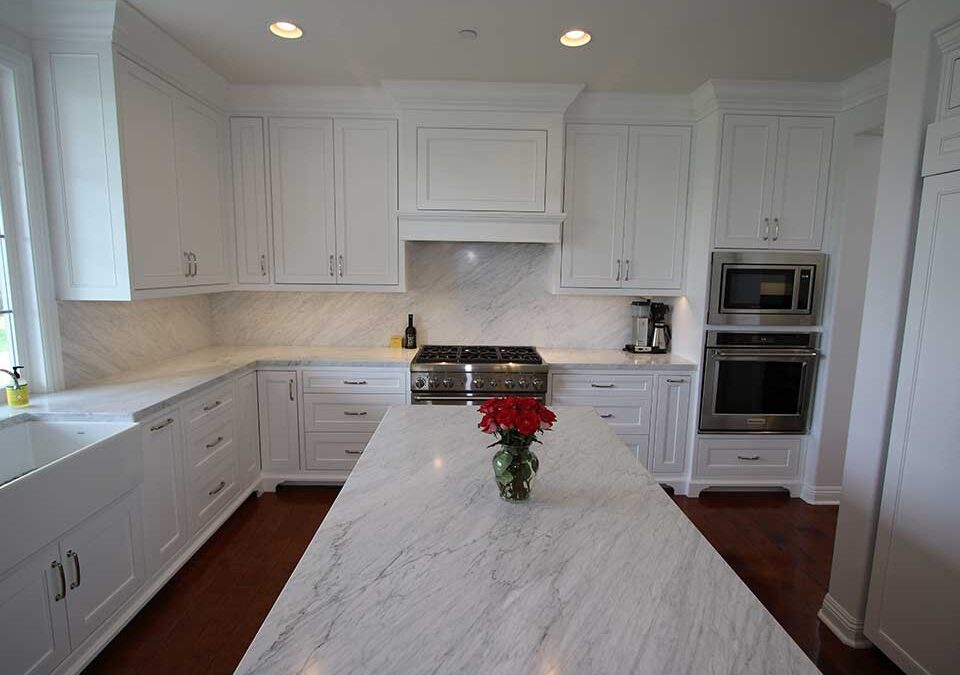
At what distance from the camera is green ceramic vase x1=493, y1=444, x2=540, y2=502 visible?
4.44ft

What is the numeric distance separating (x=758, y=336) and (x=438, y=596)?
2953 millimetres

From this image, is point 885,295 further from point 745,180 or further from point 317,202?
point 317,202

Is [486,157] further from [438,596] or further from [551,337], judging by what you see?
[438,596]

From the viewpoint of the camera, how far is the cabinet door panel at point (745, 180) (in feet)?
10.0

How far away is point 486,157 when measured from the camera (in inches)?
126

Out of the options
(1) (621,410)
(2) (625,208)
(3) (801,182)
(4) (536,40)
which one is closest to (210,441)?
(1) (621,410)

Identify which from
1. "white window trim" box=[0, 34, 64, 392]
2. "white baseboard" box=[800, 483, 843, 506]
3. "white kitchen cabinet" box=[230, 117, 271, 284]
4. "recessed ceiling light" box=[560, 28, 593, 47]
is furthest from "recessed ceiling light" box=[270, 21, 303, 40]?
"white baseboard" box=[800, 483, 843, 506]

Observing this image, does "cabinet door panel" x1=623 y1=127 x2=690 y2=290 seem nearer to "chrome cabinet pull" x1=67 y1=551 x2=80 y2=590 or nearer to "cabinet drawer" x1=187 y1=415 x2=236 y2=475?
"cabinet drawer" x1=187 y1=415 x2=236 y2=475

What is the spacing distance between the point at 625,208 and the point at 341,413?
2.38 m

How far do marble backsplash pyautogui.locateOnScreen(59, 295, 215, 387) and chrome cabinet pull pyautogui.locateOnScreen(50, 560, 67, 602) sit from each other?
1.10 metres

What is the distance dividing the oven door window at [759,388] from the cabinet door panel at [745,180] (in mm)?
793

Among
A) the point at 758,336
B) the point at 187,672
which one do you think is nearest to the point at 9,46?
the point at 187,672

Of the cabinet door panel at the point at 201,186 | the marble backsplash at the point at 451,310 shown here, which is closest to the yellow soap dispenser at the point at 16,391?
the cabinet door panel at the point at 201,186

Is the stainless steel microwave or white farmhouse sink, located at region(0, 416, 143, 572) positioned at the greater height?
the stainless steel microwave
